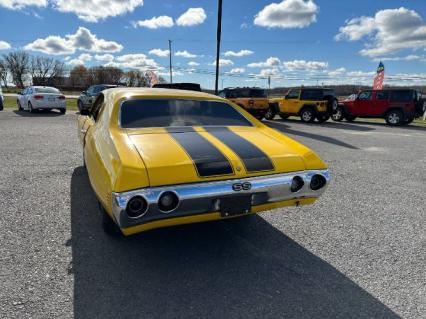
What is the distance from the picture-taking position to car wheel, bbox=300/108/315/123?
16453 mm

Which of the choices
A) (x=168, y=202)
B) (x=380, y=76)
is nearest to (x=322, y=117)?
(x=380, y=76)

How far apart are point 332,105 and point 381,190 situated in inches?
459

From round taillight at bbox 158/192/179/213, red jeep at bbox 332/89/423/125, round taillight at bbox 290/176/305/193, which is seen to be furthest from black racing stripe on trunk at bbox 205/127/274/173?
red jeep at bbox 332/89/423/125

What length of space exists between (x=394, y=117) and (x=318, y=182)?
1588 centimetres

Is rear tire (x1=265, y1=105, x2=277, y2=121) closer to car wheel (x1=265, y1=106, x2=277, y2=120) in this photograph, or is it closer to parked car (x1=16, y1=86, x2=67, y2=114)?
car wheel (x1=265, y1=106, x2=277, y2=120)

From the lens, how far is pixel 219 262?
294cm

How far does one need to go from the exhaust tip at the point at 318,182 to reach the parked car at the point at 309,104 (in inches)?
553

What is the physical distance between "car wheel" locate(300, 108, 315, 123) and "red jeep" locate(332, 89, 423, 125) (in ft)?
3.52

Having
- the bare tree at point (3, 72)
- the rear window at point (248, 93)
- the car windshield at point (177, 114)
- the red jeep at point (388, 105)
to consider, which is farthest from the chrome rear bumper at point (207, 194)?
the bare tree at point (3, 72)

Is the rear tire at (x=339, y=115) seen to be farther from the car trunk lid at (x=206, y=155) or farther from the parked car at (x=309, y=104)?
the car trunk lid at (x=206, y=155)

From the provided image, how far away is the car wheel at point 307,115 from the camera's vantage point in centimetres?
1645

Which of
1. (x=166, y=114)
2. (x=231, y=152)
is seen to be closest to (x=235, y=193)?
(x=231, y=152)

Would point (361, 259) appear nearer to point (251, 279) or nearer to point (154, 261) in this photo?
point (251, 279)

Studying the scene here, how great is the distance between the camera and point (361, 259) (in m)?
3.05
